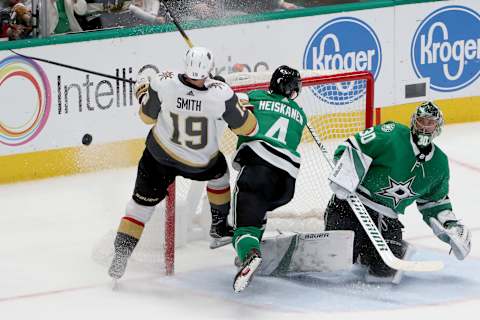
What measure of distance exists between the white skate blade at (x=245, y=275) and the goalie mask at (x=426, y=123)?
2.66ft

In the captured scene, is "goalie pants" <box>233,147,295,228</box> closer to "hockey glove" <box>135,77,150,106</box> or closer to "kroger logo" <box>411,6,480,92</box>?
"hockey glove" <box>135,77,150,106</box>

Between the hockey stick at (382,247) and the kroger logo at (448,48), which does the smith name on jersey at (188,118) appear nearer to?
the hockey stick at (382,247)

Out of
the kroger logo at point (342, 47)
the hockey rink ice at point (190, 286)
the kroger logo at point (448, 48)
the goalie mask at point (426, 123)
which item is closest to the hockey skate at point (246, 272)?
the hockey rink ice at point (190, 286)

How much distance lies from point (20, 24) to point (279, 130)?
2.15 m

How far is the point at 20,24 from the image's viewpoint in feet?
22.7

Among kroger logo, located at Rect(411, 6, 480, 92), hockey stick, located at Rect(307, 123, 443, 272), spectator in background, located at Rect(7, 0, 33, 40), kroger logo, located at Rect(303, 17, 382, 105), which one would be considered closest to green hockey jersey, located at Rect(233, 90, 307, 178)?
hockey stick, located at Rect(307, 123, 443, 272)

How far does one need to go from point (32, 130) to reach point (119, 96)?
506 mm

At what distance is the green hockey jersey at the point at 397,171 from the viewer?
5.28 meters

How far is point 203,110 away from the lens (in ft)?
16.8

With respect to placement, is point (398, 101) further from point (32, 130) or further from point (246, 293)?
point (246, 293)

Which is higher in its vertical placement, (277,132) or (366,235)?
(277,132)

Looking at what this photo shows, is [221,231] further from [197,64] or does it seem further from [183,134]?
[197,64]

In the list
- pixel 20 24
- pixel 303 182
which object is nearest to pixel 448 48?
pixel 303 182

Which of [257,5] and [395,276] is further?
[257,5]
